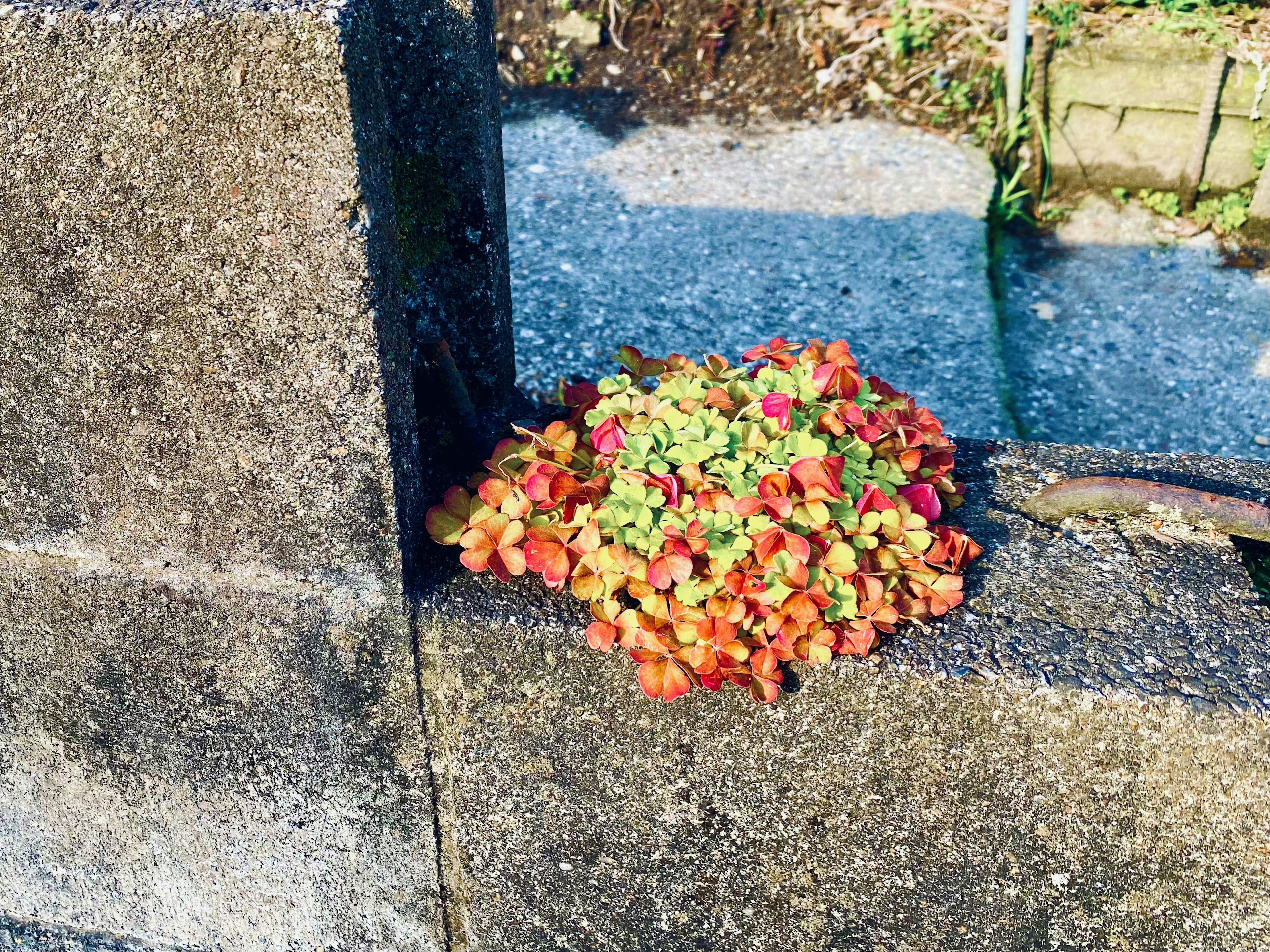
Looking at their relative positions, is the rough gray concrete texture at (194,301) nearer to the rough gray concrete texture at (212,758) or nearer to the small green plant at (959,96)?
the rough gray concrete texture at (212,758)

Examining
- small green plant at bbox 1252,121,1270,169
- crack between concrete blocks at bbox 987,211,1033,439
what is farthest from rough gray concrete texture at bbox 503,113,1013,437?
small green plant at bbox 1252,121,1270,169

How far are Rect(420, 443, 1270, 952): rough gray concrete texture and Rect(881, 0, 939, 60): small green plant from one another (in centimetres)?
339

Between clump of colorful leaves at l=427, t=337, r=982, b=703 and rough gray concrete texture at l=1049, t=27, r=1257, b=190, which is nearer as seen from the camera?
clump of colorful leaves at l=427, t=337, r=982, b=703

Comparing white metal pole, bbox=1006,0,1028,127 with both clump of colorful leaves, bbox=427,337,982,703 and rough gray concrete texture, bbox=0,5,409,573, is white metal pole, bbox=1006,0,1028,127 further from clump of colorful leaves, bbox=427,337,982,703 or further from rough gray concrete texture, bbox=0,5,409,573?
rough gray concrete texture, bbox=0,5,409,573

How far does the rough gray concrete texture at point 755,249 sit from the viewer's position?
3195 mm

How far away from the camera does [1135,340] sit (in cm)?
340

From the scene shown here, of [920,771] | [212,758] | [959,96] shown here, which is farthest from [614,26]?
[920,771]

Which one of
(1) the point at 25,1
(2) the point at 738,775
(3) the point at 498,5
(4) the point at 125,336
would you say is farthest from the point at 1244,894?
(3) the point at 498,5

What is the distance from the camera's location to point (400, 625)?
153cm

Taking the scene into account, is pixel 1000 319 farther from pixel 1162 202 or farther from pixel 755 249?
pixel 1162 202

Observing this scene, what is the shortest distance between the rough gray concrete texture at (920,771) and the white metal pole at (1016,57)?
280cm

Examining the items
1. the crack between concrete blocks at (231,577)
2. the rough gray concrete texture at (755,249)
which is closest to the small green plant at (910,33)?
the rough gray concrete texture at (755,249)

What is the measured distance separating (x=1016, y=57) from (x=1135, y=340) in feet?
4.36

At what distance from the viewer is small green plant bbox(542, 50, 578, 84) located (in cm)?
471
